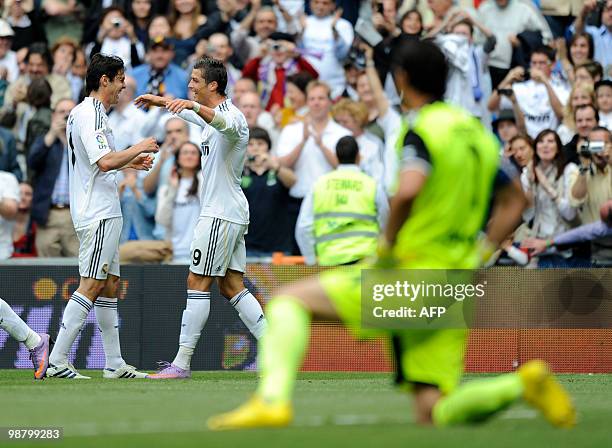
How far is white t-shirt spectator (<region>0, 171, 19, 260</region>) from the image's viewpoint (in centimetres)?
1581

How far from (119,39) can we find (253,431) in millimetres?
12632

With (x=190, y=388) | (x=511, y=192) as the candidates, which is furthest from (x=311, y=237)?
(x=511, y=192)

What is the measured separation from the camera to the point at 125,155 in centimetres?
1134

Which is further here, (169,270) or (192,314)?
(169,270)

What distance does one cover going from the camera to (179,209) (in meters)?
15.7

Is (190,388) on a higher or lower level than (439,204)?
lower

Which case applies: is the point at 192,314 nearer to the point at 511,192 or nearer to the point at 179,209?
the point at 179,209

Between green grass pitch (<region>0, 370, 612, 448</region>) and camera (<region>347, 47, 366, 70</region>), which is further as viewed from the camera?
camera (<region>347, 47, 366, 70</region>)

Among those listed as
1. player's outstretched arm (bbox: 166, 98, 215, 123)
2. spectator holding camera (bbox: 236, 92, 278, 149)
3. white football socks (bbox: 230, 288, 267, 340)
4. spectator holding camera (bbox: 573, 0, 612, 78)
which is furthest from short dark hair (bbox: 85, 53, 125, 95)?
spectator holding camera (bbox: 573, 0, 612, 78)

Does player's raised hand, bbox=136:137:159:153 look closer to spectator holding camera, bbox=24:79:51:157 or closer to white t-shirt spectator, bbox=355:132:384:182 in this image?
white t-shirt spectator, bbox=355:132:384:182

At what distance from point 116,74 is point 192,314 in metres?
2.23

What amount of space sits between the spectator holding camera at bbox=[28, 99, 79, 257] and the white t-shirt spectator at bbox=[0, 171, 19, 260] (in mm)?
415

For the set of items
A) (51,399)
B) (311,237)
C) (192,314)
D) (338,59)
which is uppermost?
(338,59)

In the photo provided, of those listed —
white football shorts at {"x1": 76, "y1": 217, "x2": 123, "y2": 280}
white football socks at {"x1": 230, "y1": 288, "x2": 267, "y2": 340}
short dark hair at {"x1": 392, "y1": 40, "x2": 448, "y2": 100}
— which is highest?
short dark hair at {"x1": 392, "y1": 40, "x2": 448, "y2": 100}
